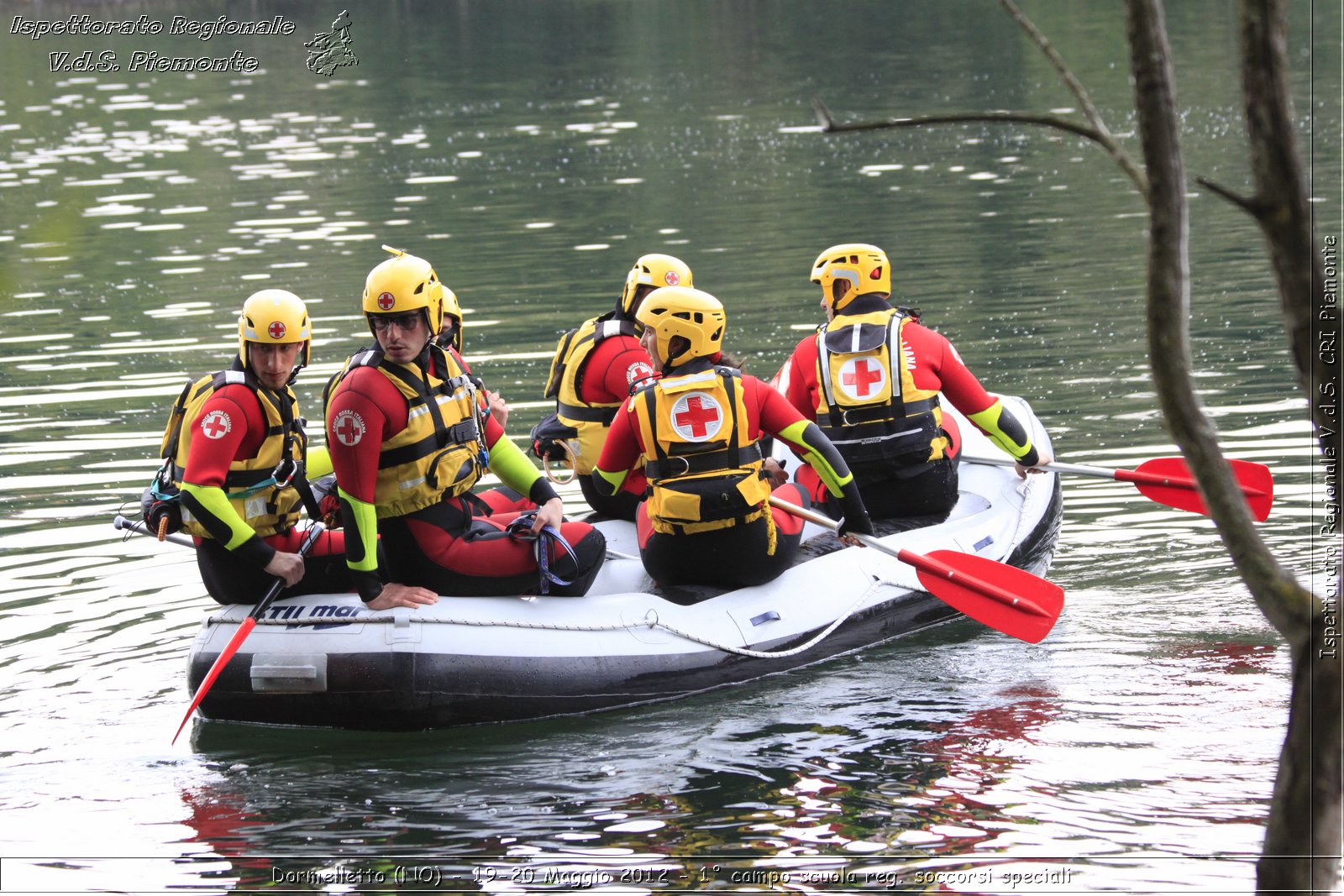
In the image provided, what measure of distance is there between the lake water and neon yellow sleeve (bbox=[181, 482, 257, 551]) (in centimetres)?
90

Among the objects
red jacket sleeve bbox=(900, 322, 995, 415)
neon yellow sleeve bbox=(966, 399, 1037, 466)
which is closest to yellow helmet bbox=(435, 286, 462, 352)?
red jacket sleeve bbox=(900, 322, 995, 415)

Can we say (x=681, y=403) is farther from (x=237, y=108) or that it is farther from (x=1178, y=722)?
(x=237, y=108)

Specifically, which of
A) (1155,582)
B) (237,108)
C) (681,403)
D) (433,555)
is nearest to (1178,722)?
(1155,582)

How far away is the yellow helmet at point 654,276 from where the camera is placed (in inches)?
Answer: 291

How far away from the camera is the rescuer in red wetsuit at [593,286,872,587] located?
6320mm

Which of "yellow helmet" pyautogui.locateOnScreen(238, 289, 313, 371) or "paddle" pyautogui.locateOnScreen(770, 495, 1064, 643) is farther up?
"yellow helmet" pyautogui.locateOnScreen(238, 289, 313, 371)

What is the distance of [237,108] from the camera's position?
29484 millimetres

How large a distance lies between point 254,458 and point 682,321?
1746mm

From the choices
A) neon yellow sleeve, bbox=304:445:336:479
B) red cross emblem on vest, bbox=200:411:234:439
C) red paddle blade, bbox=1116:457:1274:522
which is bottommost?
red paddle blade, bbox=1116:457:1274:522

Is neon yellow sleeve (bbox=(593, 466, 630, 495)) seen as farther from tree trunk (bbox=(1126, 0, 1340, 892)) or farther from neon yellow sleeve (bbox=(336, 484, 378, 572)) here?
tree trunk (bbox=(1126, 0, 1340, 892))

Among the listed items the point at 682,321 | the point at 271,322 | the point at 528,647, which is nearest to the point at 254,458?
the point at 271,322

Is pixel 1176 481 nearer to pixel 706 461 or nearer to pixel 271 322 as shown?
pixel 706 461

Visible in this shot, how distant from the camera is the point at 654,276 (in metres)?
7.39

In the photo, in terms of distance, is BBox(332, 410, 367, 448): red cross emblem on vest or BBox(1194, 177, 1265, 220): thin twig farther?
BBox(332, 410, 367, 448): red cross emblem on vest
